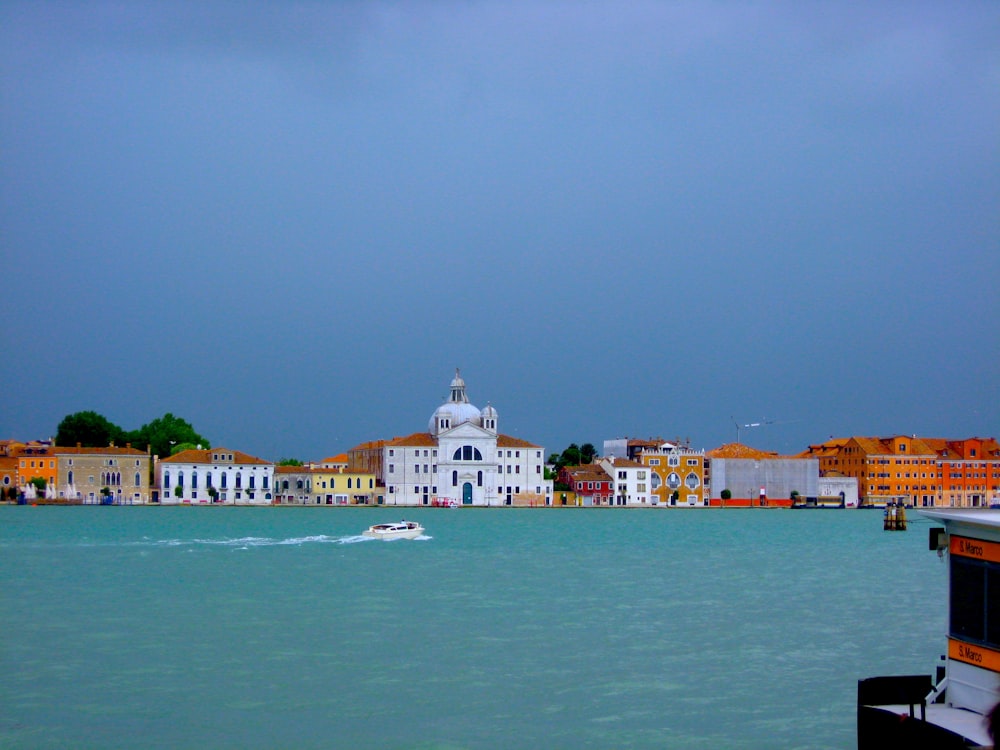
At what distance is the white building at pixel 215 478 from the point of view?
77.7 meters

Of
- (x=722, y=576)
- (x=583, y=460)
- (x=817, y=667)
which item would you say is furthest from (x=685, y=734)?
(x=583, y=460)

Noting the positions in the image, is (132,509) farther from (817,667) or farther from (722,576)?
(817,667)

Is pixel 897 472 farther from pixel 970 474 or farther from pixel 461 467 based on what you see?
pixel 461 467

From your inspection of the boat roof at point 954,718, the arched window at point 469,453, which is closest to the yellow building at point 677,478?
the arched window at point 469,453

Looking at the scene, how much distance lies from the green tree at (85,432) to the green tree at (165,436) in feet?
11.5

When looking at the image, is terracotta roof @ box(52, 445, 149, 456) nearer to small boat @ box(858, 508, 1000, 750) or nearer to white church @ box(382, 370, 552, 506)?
white church @ box(382, 370, 552, 506)

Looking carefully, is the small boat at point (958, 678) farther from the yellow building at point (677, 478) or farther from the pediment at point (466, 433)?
the yellow building at point (677, 478)

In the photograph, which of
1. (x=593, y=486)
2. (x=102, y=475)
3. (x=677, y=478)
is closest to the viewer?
(x=102, y=475)

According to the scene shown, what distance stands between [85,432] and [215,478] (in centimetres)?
1130

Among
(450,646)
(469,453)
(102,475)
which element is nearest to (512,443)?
(469,453)

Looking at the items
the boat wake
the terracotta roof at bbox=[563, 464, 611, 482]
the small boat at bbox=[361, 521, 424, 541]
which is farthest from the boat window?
the terracotta roof at bbox=[563, 464, 611, 482]

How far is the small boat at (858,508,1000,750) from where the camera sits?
863 centimetres

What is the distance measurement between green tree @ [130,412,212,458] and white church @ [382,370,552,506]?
15.4 metres

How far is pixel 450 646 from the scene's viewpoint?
16.8 metres
